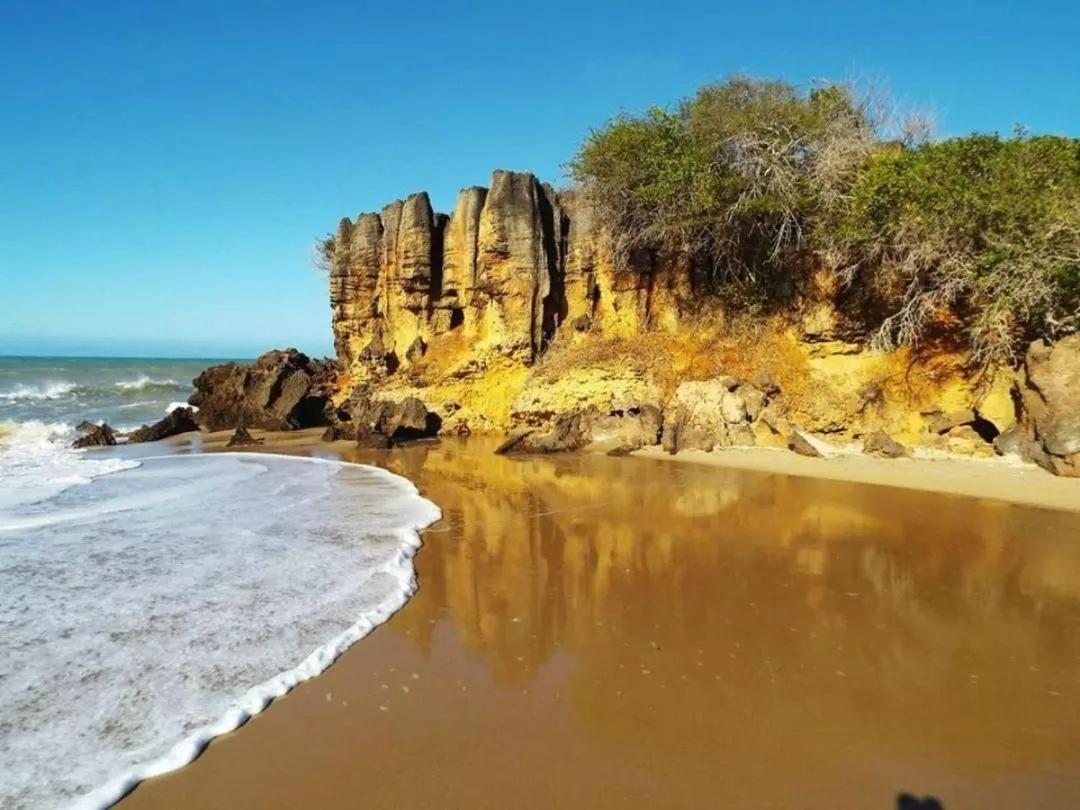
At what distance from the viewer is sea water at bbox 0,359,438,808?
4254 millimetres

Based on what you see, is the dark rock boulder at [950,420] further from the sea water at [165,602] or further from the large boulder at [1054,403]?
the sea water at [165,602]

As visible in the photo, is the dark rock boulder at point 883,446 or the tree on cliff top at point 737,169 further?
the tree on cliff top at point 737,169

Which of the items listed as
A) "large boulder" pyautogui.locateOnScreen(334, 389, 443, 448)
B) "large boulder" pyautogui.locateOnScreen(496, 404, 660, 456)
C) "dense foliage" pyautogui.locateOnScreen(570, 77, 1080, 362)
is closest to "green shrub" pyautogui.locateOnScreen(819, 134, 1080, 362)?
"dense foliage" pyautogui.locateOnScreen(570, 77, 1080, 362)

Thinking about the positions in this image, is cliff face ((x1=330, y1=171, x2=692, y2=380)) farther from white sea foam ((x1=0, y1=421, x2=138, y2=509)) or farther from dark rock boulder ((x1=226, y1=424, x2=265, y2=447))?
white sea foam ((x1=0, y1=421, x2=138, y2=509))

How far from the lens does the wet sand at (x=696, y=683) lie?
12.0 ft

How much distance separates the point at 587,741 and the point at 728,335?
14.8m

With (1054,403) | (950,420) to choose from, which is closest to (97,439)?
(950,420)

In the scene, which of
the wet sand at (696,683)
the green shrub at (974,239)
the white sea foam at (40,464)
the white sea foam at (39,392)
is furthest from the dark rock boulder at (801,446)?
the white sea foam at (39,392)

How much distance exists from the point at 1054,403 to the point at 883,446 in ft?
9.62

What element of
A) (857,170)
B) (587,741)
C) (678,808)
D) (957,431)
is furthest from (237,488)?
(857,170)

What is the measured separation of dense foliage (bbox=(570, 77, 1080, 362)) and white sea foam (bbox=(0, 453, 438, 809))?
10734 millimetres

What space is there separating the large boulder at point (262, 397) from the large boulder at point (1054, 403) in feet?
61.4

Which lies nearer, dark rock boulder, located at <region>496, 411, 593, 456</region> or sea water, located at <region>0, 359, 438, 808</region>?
sea water, located at <region>0, 359, 438, 808</region>

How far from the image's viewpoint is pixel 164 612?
6.27 meters
